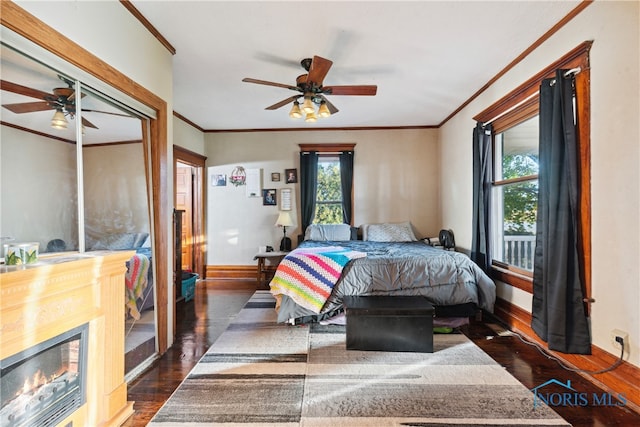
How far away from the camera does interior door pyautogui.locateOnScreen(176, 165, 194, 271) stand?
16.3ft

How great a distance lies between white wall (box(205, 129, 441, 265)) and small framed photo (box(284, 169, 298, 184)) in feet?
0.28

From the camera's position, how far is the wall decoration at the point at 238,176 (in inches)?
195

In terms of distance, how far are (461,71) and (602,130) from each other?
147 centimetres

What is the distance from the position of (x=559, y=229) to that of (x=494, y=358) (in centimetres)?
108

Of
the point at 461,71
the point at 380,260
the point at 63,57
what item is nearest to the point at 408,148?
the point at 461,71

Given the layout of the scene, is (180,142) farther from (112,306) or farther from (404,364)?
(404,364)

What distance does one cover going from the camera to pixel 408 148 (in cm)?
487

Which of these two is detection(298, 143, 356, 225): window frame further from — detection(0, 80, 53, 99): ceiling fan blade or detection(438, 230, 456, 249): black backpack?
detection(0, 80, 53, 99): ceiling fan blade

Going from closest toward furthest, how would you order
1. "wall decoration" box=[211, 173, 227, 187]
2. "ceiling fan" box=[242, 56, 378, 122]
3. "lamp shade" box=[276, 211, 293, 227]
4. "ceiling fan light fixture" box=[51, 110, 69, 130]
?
1. "ceiling fan light fixture" box=[51, 110, 69, 130]
2. "ceiling fan" box=[242, 56, 378, 122]
3. "lamp shade" box=[276, 211, 293, 227]
4. "wall decoration" box=[211, 173, 227, 187]

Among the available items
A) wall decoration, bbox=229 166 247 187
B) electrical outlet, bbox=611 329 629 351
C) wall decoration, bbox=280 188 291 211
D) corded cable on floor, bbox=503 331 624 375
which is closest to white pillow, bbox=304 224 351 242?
wall decoration, bbox=280 188 291 211

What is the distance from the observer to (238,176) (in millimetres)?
4977

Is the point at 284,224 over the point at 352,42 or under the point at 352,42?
under

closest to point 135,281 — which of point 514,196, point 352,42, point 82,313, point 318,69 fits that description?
point 82,313

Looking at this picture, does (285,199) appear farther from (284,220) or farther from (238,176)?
(238,176)
